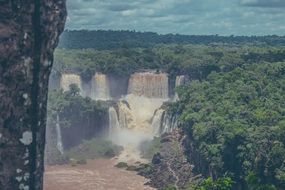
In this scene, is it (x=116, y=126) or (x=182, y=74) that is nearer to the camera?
(x=116, y=126)

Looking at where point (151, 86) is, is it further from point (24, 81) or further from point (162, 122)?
point (24, 81)

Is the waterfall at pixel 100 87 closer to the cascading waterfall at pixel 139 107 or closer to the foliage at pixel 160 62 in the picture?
the foliage at pixel 160 62

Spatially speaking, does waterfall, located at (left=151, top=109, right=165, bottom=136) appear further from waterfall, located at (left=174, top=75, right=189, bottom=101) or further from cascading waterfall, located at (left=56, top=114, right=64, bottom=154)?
cascading waterfall, located at (left=56, top=114, right=64, bottom=154)

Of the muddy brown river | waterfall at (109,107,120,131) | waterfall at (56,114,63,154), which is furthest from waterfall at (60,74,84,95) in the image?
the muddy brown river

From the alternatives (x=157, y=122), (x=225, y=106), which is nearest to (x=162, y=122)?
(x=157, y=122)

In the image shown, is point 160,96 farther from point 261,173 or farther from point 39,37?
point 39,37

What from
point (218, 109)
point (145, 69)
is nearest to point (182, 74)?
point (145, 69)
